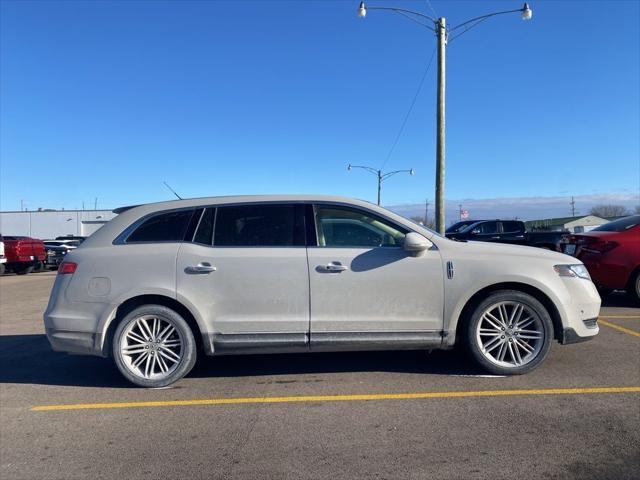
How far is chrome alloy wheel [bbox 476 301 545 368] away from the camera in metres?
4.57

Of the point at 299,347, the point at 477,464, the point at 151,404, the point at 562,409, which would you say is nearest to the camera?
the point at 477,464

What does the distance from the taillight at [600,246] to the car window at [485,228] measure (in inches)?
359

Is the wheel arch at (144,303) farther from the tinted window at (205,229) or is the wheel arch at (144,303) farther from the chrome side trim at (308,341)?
the tinted window at (205,229)

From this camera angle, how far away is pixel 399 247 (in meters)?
4.54

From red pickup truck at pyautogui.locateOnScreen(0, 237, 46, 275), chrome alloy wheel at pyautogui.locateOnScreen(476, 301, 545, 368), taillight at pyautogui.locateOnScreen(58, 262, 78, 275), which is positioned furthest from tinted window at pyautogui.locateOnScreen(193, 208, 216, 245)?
red pickup truck at pyautogui.locateOnScreen(0, 237, 46, 275)

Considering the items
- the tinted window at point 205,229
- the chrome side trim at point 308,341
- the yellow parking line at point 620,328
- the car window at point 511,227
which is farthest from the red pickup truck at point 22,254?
the yellow parking line at point 620,328

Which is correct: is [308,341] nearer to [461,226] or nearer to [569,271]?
[569,271]

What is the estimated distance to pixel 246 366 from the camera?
5.18m

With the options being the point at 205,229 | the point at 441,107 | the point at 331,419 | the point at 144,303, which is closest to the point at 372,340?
the point at 331,419

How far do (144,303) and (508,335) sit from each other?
3477mm

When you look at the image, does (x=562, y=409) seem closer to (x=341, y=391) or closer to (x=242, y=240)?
(x=341, y=391)

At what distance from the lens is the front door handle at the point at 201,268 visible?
4.41 metres

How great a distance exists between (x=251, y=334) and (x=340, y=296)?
894mm

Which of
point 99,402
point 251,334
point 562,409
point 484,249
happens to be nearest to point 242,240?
point 251,334
